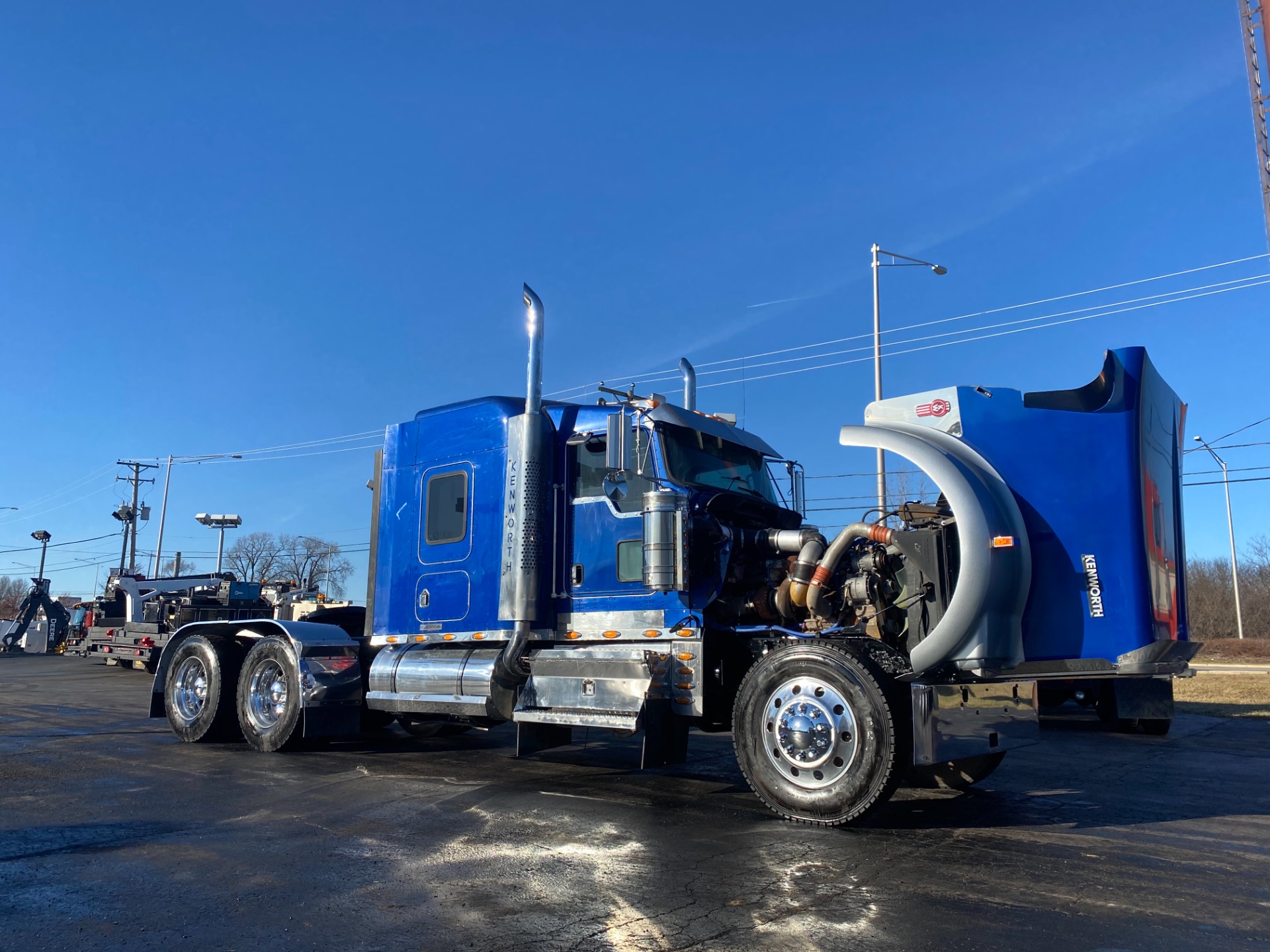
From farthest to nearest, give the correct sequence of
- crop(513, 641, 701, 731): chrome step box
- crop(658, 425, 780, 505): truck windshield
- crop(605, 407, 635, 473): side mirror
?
crop(658, 425, 780, 505): truck windshield
crop(605, 407, 635, 473): side mirror
crop(513, 641, 701, 731): chrome step box

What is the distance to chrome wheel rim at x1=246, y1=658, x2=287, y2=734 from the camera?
9.95m

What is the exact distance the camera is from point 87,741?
10562 mm

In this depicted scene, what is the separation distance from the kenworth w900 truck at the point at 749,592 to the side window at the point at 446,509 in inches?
1.0

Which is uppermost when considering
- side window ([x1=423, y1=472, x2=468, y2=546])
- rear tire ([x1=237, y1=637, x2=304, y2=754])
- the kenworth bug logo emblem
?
side window ([x1=423, y1=472, x2=468, y2=546])

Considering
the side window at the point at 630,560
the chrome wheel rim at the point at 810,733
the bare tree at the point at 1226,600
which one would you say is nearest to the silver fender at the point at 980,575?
the chrome wheel rim at the point at 810,733

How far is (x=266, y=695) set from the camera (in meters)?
10.2

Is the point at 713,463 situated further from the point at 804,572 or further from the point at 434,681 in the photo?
the point at 434,681

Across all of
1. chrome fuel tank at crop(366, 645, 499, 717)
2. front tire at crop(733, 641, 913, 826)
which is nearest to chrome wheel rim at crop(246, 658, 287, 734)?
chrome fuel tank at crop(366, 645, 499, 717)

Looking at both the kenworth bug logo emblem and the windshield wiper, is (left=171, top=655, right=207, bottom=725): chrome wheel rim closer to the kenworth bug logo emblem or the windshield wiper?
the windshield wiper

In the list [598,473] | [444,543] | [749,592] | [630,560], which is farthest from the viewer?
[444,543]

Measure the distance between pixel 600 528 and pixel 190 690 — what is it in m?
6.04

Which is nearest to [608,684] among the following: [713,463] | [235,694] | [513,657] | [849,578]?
[513,657]

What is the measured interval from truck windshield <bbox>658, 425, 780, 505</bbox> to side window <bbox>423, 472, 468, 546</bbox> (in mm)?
2352

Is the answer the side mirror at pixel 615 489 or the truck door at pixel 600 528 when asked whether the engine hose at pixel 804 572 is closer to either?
the truck door at pixel 600 528
